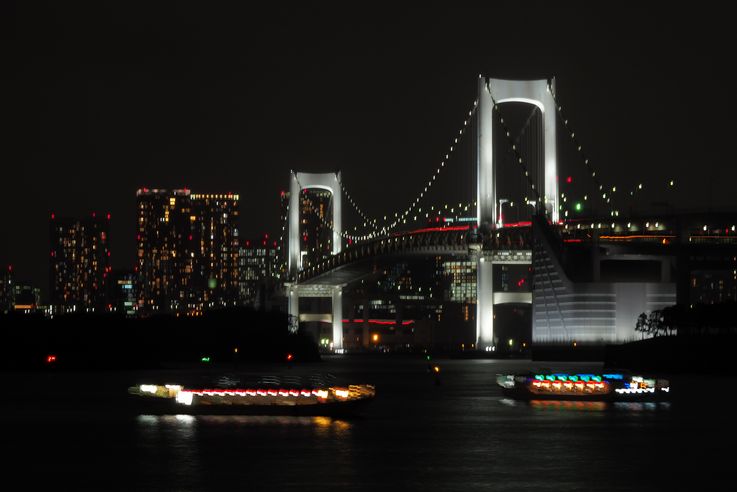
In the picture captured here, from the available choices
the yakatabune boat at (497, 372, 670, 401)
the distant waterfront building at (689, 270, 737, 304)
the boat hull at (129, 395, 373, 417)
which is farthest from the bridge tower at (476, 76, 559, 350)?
the distant waterfront building at (689, 270, 737, 304)

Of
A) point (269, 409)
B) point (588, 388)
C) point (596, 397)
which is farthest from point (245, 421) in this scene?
point (596, 397)

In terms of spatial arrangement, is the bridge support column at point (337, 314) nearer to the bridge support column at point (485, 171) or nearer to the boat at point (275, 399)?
the bridge support column at point (485, 171)

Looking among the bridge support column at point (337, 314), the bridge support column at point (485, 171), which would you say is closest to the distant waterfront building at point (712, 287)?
the bridge support column at point (337, 314)

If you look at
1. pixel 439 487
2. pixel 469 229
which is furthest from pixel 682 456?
pixel 469 229

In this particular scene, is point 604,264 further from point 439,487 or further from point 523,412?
point 439,487

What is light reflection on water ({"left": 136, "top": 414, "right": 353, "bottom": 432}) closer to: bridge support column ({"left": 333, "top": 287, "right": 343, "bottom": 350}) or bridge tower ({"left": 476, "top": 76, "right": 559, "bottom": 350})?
bridge tower ({"left": 476, "top": 76, "right": 559, "bottom": 350})

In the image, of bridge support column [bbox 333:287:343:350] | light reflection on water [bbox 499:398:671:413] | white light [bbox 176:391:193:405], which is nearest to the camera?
white light [bbox 176:391:193:405]

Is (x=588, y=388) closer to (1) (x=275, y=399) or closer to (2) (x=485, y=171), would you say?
(1) (x=275, y=399)
